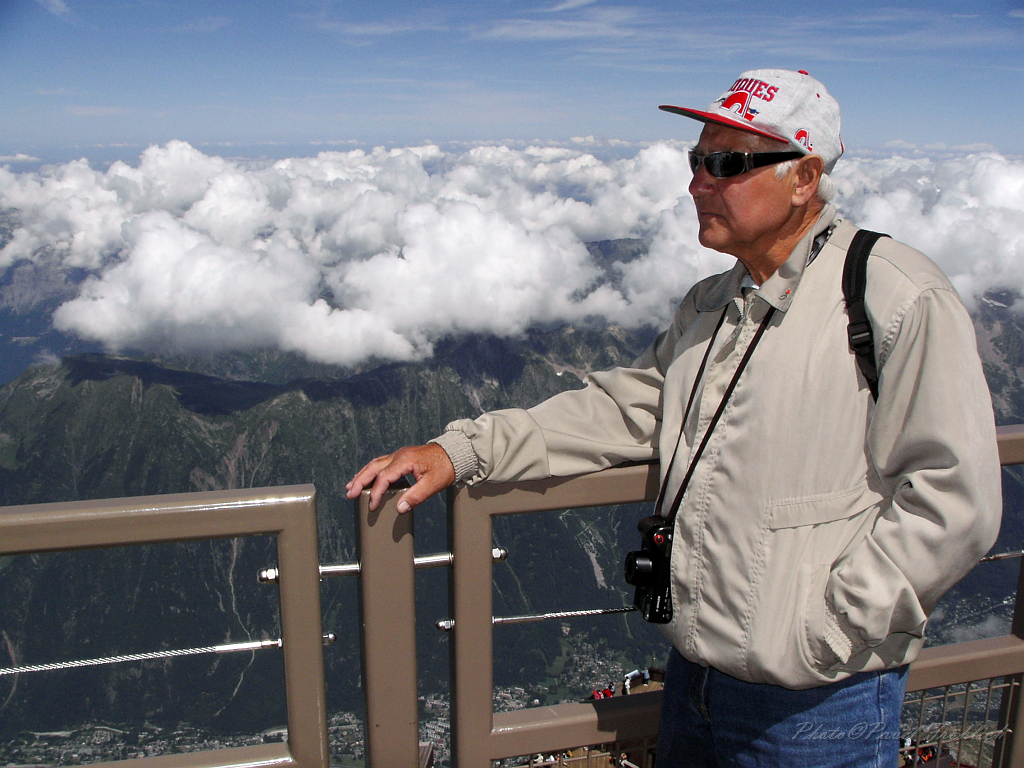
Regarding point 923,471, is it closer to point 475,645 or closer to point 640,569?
point 640,569

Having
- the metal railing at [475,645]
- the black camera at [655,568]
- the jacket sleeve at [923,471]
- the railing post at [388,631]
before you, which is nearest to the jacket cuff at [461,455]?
the metal railing at [475,645]

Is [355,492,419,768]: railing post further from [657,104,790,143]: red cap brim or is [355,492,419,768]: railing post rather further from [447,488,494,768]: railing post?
[657,104,790,143]: red cap brim

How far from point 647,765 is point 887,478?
172 centimetres

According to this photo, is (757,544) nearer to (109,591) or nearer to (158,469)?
(109,591)

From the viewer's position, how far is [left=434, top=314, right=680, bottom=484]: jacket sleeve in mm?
2637

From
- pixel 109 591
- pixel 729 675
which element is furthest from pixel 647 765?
pixel 109 591

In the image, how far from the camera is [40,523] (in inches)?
90.7

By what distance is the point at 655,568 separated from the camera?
254 cm

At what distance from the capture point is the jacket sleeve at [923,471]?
80.7 inches

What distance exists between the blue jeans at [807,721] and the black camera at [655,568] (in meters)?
0.26

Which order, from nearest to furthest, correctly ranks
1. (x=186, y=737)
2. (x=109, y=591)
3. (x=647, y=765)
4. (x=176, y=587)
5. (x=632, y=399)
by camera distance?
(x=632, y=399)
(x=647, y=765)
(x=186, y=737)
(x=109, y=591)
(x=176, y=587)

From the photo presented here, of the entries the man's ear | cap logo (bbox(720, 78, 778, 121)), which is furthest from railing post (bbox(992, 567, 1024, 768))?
cap logo (bbox(720, 78, 778, 121))

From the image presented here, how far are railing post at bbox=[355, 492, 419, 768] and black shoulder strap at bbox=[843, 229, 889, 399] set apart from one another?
151cm

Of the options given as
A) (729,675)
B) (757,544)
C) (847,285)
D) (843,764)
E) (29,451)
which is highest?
(847,285)
